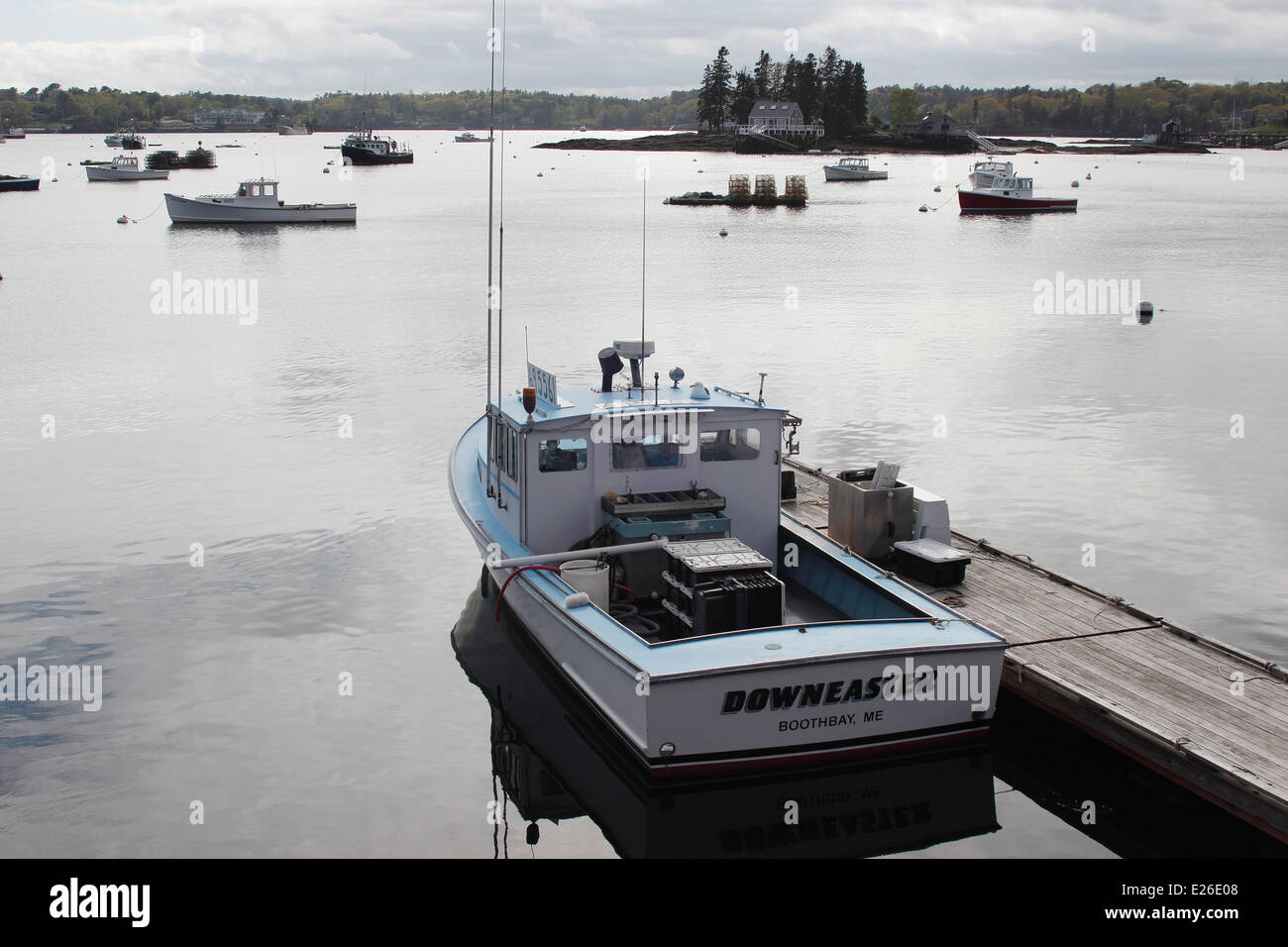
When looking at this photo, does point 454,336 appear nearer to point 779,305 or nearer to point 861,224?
point 779,305

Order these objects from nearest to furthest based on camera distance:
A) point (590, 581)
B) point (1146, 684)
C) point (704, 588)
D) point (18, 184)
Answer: point (1146, 684)
point (704, 588)
point (590, 581)
point (18, 184)

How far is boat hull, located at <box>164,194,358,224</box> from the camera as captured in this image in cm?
7375

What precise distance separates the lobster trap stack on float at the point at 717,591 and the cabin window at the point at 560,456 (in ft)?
5.45

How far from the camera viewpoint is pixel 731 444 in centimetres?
1366

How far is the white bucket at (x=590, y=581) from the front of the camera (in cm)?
1235

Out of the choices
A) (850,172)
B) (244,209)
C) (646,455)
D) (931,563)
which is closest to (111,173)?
(244,209)

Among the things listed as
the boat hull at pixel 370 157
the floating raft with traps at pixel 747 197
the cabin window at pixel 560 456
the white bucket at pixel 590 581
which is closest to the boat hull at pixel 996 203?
the floating raft with traps at pixel 747 197

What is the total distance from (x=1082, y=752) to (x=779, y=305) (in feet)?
111

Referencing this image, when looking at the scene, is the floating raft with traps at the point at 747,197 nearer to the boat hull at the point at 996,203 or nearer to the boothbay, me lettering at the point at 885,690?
the boat hull at the point at 996,203

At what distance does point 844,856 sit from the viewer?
10.4 meters

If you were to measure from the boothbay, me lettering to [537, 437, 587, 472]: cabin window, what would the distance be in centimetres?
408

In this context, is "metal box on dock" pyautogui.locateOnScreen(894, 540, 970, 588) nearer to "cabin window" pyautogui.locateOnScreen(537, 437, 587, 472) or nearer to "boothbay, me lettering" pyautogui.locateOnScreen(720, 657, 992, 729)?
"boothbay, me lettering" pyautogui.locateOnScreen(720, 657, 992, 729)

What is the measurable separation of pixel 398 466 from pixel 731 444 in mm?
10985

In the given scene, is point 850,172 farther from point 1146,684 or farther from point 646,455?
point 1146,684
